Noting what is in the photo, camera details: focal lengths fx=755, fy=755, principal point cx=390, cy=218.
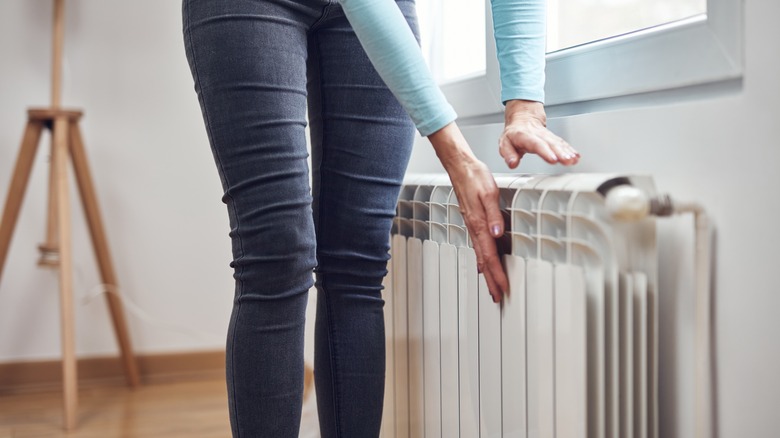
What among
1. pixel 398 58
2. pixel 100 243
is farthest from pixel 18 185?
pixel 398 58

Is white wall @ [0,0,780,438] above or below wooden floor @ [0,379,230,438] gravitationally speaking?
above

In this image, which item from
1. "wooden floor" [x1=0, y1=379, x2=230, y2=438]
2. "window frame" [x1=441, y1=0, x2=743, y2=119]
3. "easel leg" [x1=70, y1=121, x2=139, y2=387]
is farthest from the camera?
"easel leg" [x1=70, y1=121, x2=139, y2=387]

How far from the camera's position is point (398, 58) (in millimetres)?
917

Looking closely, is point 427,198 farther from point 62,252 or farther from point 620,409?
point 62,252

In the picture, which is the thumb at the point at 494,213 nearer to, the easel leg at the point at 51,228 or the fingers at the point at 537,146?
the fingers at the point at 537,146

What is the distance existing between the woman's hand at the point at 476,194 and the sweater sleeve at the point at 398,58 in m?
0.03

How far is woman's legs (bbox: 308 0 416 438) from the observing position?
1052mm

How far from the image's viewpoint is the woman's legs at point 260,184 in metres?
0.91

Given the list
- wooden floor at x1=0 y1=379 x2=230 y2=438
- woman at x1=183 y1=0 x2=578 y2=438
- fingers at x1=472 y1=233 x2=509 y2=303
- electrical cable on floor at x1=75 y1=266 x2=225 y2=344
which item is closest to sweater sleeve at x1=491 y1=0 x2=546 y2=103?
woman at x1=183 y1=0 x2=578 y2=438

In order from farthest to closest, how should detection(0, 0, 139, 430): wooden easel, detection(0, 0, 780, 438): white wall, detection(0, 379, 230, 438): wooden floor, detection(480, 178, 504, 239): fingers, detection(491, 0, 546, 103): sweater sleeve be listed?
detection(0, 0, 780, 438): white wall, detection(0, 0, 139, 430): wooden easel, detection(0, 379, 230, 438): wooden floor, detection(491, 0, 546, 103): sweater sleeve, detection(480, 178, 504, 239): fingers

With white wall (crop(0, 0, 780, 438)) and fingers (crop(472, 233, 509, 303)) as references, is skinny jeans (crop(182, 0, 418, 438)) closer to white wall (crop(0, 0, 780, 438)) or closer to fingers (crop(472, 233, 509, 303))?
Result: fingers (crop(472, 233, 509, 303))

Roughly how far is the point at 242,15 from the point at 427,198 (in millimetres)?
467

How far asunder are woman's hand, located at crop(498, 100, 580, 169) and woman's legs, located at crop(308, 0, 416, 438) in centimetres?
17

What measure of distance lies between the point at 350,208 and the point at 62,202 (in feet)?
4.05
